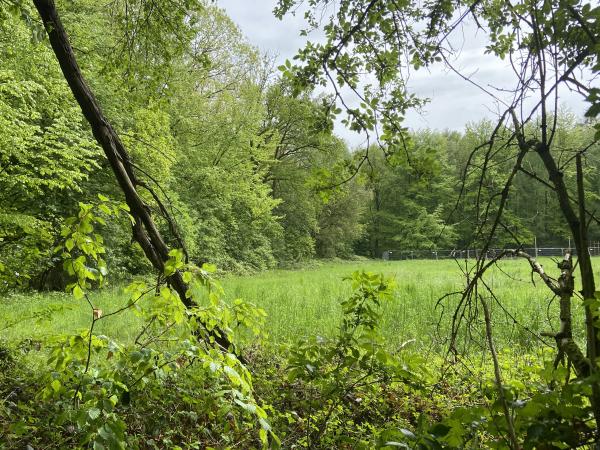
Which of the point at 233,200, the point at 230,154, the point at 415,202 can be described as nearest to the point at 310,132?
the point at 230,154

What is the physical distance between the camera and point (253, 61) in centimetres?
2575

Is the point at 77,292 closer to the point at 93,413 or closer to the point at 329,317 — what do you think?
the point at 93,413

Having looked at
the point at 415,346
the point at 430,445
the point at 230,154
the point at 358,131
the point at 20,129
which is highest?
the point at 230,154

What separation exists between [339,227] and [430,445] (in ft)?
119

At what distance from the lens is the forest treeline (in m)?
2.59

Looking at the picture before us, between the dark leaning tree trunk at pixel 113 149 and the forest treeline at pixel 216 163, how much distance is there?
0.53 ft

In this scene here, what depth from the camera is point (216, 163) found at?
77.7ft

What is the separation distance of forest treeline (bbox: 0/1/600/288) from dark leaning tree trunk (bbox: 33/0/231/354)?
163 millimetres

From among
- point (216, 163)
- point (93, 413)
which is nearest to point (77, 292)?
point (93, 413)

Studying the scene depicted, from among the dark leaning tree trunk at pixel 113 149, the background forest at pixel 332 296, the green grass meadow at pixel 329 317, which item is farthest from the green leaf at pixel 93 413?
the green grass meadow at pixel 329 317

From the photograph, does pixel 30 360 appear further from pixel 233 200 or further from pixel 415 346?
pixel 233 200

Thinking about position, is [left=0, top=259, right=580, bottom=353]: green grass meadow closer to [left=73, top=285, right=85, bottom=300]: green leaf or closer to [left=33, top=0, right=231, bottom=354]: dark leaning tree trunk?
[left=33, top=0, right=231, bottom=354]: dark leaning tree trunk

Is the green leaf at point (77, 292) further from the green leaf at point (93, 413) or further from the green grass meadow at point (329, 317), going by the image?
the green grass meadow at point (329, 317)

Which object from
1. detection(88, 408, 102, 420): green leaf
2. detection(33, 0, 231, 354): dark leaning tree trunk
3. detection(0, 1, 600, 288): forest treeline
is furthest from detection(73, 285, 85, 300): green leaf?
detection(0, 1, 600, 288): forest treeline
